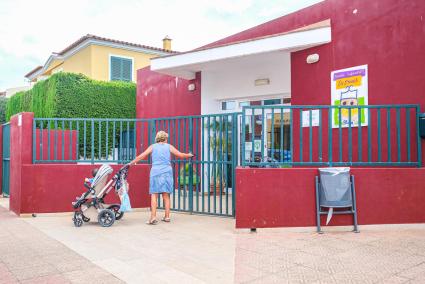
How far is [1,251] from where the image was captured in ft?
18.1

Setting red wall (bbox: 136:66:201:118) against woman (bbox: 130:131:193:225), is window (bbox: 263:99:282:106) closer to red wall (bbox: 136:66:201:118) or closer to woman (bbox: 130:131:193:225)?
red wall (bbox: 136:66:201:118)

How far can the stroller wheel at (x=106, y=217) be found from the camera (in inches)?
281

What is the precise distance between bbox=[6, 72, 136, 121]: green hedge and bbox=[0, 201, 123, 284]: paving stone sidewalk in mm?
9924

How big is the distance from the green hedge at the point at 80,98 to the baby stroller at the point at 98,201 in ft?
31.1

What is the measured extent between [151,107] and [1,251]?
8940 mm

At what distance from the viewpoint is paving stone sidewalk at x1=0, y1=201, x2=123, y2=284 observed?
4.34 meters

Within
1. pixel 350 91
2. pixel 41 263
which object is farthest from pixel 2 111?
pixel 41 263

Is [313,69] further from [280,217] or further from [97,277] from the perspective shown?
[97,277]

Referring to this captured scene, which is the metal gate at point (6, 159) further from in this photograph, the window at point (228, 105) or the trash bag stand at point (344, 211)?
the trash bag stand at point (344, 211)

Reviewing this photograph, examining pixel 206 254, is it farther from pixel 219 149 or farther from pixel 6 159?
pixel 6 159

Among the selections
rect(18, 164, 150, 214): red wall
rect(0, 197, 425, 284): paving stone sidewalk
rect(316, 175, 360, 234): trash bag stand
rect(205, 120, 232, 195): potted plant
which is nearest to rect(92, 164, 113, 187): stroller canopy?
rect(0, 197, 425, 284): paving stone sidewalk

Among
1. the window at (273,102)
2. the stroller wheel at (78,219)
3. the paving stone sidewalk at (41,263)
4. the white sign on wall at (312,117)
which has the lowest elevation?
the paving stone sidewalk at (41,263)

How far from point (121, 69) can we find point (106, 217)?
14.9 metres

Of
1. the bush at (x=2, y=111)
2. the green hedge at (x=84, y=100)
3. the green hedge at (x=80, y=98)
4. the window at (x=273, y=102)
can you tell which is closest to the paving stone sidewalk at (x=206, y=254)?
the window at (x=273, y=102)
